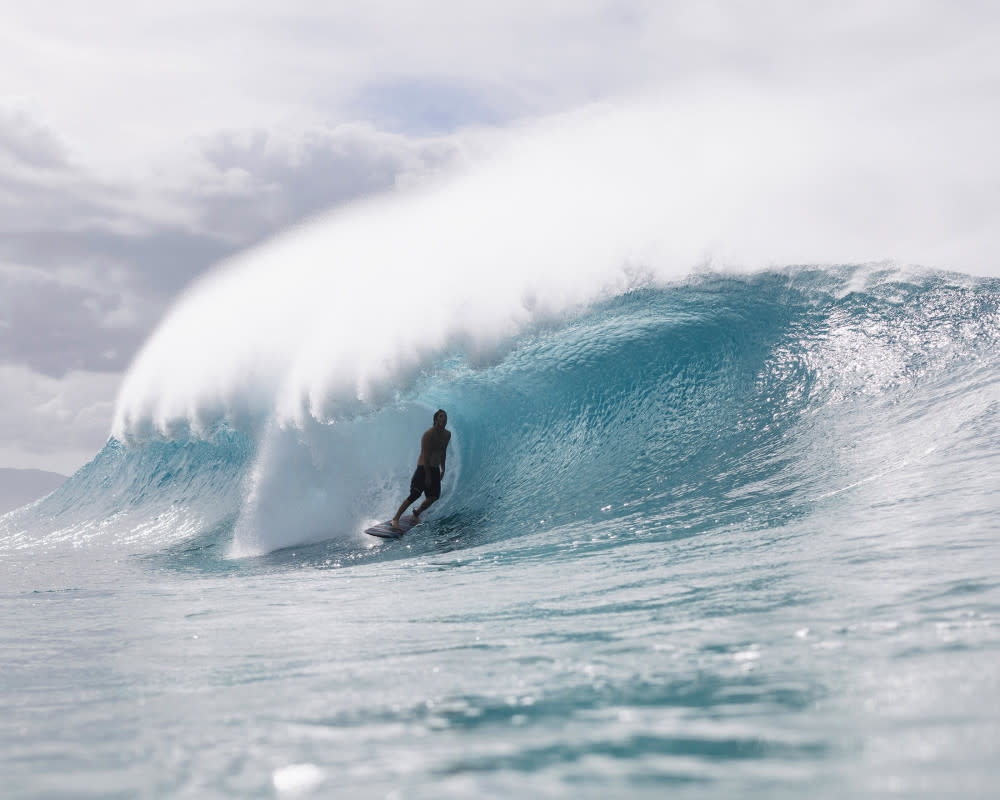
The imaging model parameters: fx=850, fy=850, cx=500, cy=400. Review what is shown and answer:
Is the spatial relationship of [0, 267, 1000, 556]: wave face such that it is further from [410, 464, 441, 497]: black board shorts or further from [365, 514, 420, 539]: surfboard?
[410, 464, 441, 497]: black board shorts

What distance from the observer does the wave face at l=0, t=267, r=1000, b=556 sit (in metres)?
7.41

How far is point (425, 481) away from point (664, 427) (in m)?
2.79

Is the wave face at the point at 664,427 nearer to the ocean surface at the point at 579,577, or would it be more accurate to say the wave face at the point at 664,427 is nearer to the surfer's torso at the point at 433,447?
the ocean surface at the point at 579,577

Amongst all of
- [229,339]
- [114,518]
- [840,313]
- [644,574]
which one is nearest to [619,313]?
[840,313]

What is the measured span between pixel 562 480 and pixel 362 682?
6122 millimetres

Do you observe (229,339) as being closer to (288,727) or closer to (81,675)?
(81,675)

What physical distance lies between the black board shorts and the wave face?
Answer: 12.3 inches

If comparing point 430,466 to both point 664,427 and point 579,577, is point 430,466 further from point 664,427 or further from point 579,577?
point 579,577

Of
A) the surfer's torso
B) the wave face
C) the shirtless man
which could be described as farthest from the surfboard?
the surfer's torso

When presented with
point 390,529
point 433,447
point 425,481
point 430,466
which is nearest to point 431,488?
point 425,481

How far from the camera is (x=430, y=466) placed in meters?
9.23

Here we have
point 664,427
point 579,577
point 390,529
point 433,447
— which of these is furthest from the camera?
point 664,427

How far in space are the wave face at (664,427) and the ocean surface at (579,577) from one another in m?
0.05

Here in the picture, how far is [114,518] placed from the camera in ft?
46.4
